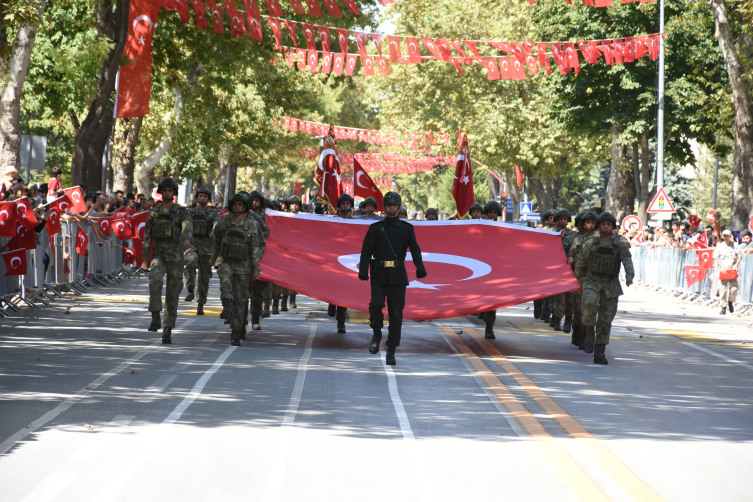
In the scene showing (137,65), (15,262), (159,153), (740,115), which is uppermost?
(740,115)

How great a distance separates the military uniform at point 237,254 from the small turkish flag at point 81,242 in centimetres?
672

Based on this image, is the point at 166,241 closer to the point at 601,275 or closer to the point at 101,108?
the point at 601,275

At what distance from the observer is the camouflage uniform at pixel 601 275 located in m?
12.4

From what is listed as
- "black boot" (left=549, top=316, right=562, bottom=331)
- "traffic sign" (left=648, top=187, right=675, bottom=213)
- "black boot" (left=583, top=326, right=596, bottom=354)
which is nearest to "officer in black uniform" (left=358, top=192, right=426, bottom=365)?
"black boot" (left=583, top=326, right=596, bottom=354)

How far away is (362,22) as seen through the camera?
2691 cm

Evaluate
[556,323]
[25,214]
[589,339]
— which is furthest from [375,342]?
[25,214]

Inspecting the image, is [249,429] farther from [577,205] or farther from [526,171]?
[577,205]

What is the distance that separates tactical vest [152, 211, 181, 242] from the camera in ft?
42.7

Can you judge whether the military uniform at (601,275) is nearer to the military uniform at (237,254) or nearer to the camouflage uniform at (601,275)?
the camouflage uniform at (601,275)

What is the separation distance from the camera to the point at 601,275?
12570 millimetres

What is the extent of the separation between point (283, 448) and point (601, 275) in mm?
6737

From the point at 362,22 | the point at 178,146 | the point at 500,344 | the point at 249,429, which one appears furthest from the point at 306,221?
the point at 178,146

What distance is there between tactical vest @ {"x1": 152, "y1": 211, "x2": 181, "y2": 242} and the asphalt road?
1.38m

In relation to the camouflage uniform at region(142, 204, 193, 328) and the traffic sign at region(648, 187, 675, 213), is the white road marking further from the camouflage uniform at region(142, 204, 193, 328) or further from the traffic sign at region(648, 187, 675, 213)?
the traffic sign at region(648, 187, 675, 213)
